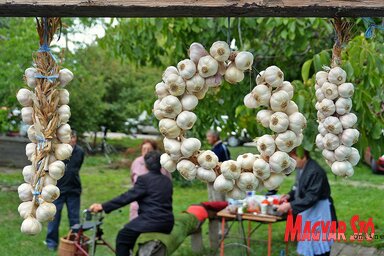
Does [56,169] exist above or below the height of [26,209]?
above

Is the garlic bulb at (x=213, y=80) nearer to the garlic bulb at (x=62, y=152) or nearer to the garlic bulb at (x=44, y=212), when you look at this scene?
the garlic bulb at (x=62, y=152)

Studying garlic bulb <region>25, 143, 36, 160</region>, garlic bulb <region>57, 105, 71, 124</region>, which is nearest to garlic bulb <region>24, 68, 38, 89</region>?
garlic bulb <region>57, 105, 71, 124</region>

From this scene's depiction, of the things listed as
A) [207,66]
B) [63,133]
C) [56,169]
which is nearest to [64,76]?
[63,133]

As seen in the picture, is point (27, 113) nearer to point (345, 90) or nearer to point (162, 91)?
point (162, 91)

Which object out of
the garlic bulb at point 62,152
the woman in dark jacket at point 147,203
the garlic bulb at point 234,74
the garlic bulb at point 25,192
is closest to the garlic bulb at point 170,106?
the garlic bulb at point 234,74

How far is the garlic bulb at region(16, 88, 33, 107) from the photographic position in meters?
2.26

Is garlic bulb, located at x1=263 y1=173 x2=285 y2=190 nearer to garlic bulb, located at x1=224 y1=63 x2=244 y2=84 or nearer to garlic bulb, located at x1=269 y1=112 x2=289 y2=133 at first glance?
garlic bulb, located at x1=269 y1=112 x2=289 y2=133

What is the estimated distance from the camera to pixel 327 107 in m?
2.32

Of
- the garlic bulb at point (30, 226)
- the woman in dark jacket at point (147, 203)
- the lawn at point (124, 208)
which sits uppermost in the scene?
the garlic bulb at point (30, 226)

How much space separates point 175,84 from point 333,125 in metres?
0.72

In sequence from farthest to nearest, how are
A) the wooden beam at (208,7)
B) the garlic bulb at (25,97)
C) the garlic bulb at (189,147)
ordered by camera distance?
the garlic bulb at (25,97) → the garlic bulb at (189,147) → the wooden beam at (208,7)

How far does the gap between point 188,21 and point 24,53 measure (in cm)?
477

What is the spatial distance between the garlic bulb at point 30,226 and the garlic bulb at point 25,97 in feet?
1.65

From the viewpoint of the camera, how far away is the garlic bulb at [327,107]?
2319mm
